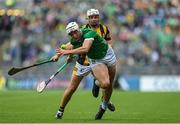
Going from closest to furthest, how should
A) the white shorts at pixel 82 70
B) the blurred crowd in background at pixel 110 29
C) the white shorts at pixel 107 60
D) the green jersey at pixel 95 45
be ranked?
the green jersey at pixel 95 45
the white shorts at pixel 107 60
the white shorts at pixel 82 70
the blurred crowd in background at pixel 110 29

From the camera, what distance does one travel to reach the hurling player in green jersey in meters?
14.1

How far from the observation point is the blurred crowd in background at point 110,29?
33.1m

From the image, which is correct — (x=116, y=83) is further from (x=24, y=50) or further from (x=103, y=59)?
(x=103, y=59)

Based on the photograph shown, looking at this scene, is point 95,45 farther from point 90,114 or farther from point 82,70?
point 90,114

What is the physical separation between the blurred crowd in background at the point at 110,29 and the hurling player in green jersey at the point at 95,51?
17687 millimetres

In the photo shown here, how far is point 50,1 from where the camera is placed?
120ft

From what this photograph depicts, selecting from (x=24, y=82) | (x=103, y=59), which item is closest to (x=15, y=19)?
(x=24, y=82)

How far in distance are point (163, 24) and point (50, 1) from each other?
20.7 ft

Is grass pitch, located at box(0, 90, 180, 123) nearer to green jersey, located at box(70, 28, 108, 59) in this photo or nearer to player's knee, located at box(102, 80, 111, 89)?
player's knee, located at box(102, 80, 111, 89)

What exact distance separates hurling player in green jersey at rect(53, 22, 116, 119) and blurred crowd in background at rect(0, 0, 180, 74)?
58.0 feet

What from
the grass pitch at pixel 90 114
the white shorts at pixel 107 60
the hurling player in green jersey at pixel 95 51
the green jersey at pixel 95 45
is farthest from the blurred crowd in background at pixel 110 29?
the green jersey at pixel 95 45

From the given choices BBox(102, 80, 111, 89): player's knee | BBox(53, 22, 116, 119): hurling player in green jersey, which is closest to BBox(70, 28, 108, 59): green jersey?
BBox(53, 22, 116, 119): hurling player in green jersey

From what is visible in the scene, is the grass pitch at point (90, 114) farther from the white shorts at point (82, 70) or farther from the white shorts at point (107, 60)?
the white shorts at point (107, 60)

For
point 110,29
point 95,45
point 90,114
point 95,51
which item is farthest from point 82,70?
point 110,29
